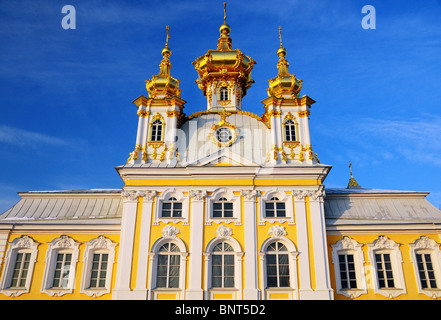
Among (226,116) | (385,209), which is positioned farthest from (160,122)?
(385,209)

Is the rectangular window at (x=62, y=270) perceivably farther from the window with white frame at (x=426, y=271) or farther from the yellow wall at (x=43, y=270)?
the window with white frame at (x=426, y=271)

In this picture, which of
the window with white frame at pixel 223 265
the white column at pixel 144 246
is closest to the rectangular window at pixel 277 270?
the window with white frame at pixel 223 265

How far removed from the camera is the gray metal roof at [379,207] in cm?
2247

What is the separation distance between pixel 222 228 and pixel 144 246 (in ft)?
13.3

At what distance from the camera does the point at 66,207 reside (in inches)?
931

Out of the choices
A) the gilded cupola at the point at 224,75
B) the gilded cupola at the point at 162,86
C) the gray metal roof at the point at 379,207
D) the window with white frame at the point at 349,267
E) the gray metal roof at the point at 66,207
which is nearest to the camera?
the window with white frame at the point at 349,267

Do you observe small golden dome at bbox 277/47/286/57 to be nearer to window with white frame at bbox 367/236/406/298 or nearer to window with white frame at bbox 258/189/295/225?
window with white frame at bbox 258/189/295/225

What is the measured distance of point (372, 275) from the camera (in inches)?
819

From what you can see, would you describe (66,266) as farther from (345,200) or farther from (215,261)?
(345,200)

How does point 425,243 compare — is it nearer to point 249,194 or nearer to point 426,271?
point 426,271

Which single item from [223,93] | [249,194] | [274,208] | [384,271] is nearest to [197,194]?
[249,194]

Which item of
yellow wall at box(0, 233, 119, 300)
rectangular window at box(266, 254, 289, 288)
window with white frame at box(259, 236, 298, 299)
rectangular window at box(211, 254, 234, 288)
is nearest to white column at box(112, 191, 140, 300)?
yellow wall at box(0, 233, 119, 300)

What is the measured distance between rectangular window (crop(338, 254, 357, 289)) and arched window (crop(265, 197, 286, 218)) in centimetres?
391
